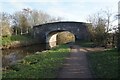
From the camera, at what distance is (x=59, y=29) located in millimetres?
55094

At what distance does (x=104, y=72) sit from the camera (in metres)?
11.7

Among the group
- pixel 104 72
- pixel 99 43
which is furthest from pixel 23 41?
pixel 104 72

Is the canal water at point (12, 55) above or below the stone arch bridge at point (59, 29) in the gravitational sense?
below

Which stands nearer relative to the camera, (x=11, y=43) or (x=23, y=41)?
(x=11, y=43)

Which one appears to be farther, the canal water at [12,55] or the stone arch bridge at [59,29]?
the stone arch bridge at [59,29]

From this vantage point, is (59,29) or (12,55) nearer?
(12,55)

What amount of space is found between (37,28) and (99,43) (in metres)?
29.6

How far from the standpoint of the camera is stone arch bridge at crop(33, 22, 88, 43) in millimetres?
52625

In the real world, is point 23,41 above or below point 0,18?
below

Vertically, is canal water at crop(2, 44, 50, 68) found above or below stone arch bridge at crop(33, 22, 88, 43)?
below

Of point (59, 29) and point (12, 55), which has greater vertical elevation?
point (59, 29)

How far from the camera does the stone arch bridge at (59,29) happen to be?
52625 millimetres

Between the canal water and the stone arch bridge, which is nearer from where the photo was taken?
the canal water

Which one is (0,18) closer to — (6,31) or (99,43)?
(6,31)
